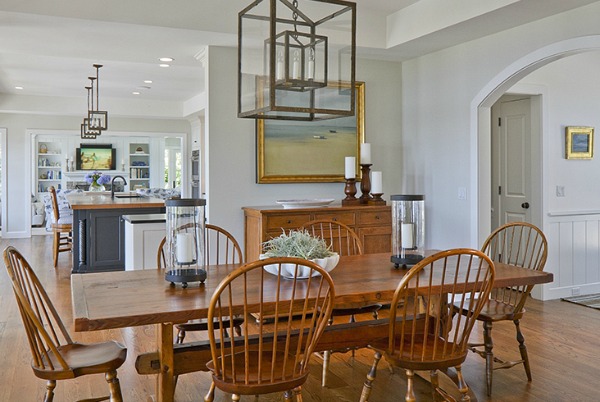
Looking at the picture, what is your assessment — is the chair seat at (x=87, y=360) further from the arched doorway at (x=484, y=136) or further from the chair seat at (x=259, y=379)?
the arched doorway at (x=484, y=136)

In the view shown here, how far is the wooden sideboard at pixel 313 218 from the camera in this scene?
4.68 metres

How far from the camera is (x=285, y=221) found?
15.5 ft

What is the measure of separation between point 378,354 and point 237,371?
2.49 ft

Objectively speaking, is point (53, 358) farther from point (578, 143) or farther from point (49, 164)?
point (49, 164)

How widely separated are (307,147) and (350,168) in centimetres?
50

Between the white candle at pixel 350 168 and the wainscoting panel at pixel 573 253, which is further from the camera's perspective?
the wainscoting panel at pixel 573 253

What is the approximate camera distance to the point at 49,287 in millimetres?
6105

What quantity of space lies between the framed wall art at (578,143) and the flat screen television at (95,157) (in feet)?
32.9

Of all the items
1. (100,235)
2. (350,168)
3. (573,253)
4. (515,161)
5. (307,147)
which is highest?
(307,147)

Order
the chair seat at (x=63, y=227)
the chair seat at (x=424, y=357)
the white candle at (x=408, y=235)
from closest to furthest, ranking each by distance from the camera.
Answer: the chair seat at (x=424, y=357)
the white candle at (x=408, y=235)
the chair seat at (x=63, y=227)

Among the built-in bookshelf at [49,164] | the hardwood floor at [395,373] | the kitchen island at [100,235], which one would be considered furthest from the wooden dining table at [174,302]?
the built-in bookshelf at [49,164]

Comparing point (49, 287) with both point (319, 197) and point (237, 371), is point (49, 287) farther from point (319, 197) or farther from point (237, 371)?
point (237, 371)

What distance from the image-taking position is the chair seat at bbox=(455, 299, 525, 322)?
3.13m

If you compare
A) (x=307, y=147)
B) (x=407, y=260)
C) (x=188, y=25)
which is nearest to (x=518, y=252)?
(x=407, y=260)
